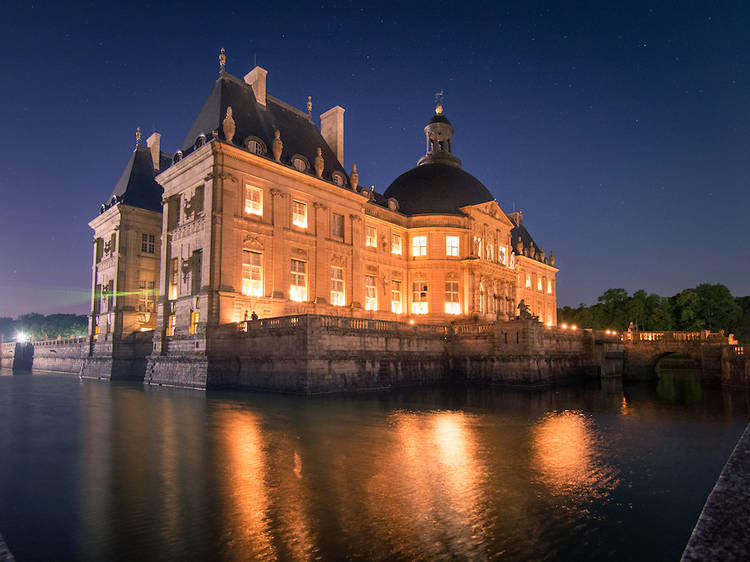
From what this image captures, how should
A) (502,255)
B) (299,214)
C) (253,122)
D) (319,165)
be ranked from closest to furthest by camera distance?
1. (253,122)
2. (299,214)
3. (319,165)
4. (502,255)

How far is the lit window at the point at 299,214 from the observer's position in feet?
144

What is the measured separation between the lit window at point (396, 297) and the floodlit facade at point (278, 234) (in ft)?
0.81

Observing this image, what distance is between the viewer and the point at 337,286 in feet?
155

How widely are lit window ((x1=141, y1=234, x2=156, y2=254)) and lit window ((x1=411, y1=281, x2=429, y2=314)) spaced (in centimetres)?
2989

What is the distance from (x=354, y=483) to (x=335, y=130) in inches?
1886

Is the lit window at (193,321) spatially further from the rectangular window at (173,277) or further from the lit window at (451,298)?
the lit window at (451,298)

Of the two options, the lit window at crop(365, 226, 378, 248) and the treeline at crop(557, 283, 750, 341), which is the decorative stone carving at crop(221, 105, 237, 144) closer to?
the lit window at crop(365, 226, 378, 248)

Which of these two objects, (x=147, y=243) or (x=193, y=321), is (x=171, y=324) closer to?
(x=193, y=321)

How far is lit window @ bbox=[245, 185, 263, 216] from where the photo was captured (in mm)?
39844

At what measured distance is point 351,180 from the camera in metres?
49.9

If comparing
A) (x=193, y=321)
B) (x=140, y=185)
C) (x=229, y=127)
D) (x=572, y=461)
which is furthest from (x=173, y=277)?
(x=572, y=461)

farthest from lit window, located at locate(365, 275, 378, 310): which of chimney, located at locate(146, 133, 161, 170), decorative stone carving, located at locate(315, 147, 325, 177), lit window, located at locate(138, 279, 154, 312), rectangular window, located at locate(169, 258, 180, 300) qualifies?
chimney, located at locate(146, 133, 161, 170)

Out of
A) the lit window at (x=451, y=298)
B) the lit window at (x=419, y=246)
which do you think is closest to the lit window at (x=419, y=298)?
the lit window at (x=451, y=298)

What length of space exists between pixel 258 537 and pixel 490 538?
4.01 metres
